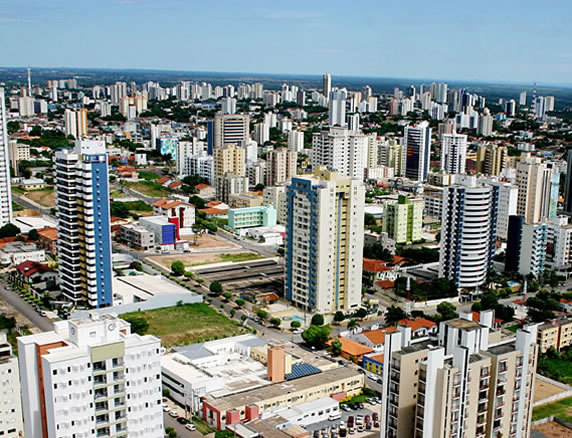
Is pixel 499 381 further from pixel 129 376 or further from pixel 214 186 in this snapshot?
pixel 214 186

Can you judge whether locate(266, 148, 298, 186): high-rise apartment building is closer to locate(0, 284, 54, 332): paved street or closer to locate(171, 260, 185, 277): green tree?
locate(171, 260, 185, 277): green tree

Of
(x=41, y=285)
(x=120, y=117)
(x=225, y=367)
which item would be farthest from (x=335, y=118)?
(x=225, y=367)

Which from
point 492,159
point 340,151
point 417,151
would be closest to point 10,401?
point 340,151

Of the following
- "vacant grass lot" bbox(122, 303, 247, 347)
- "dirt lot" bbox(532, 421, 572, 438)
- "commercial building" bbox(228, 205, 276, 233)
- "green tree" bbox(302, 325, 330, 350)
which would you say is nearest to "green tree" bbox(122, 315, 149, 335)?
"vacant grass lot" bbox(122, 303, 247, 347)

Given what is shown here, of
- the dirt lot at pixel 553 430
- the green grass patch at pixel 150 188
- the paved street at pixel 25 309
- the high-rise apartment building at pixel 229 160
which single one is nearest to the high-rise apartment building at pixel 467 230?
the dirt lot at pixel 553 430

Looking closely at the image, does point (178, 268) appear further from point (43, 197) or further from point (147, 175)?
point (147, 175)

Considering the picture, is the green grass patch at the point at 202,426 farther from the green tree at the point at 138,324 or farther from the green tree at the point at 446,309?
the green tree at the point at 446,309
